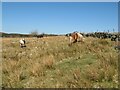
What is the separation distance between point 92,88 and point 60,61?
4121mm

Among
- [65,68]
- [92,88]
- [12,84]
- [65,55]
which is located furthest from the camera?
[65,55]

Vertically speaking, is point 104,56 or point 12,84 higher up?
point 104,56

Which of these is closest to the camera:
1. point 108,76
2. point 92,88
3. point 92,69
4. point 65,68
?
point 92,88

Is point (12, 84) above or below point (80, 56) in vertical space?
below

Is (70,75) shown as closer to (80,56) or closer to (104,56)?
(104,56)

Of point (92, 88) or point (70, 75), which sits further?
point (70, 75)

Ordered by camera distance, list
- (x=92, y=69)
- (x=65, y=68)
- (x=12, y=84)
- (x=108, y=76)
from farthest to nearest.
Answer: (x=65, y=68), (x=12, y=84), (x=92, y=69), (x=108, y=76)

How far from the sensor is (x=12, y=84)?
9.86 meters

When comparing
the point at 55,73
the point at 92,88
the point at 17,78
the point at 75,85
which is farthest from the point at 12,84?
the point at 92,88

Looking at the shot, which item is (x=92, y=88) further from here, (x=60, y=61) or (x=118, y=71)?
(x=60, y=61)

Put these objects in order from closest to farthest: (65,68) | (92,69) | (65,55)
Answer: (92,69) < (65,68) < (65,55)

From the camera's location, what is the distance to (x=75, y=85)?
8.31m

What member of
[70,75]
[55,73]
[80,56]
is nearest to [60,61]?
[80,56]

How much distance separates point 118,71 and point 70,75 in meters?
1.56
